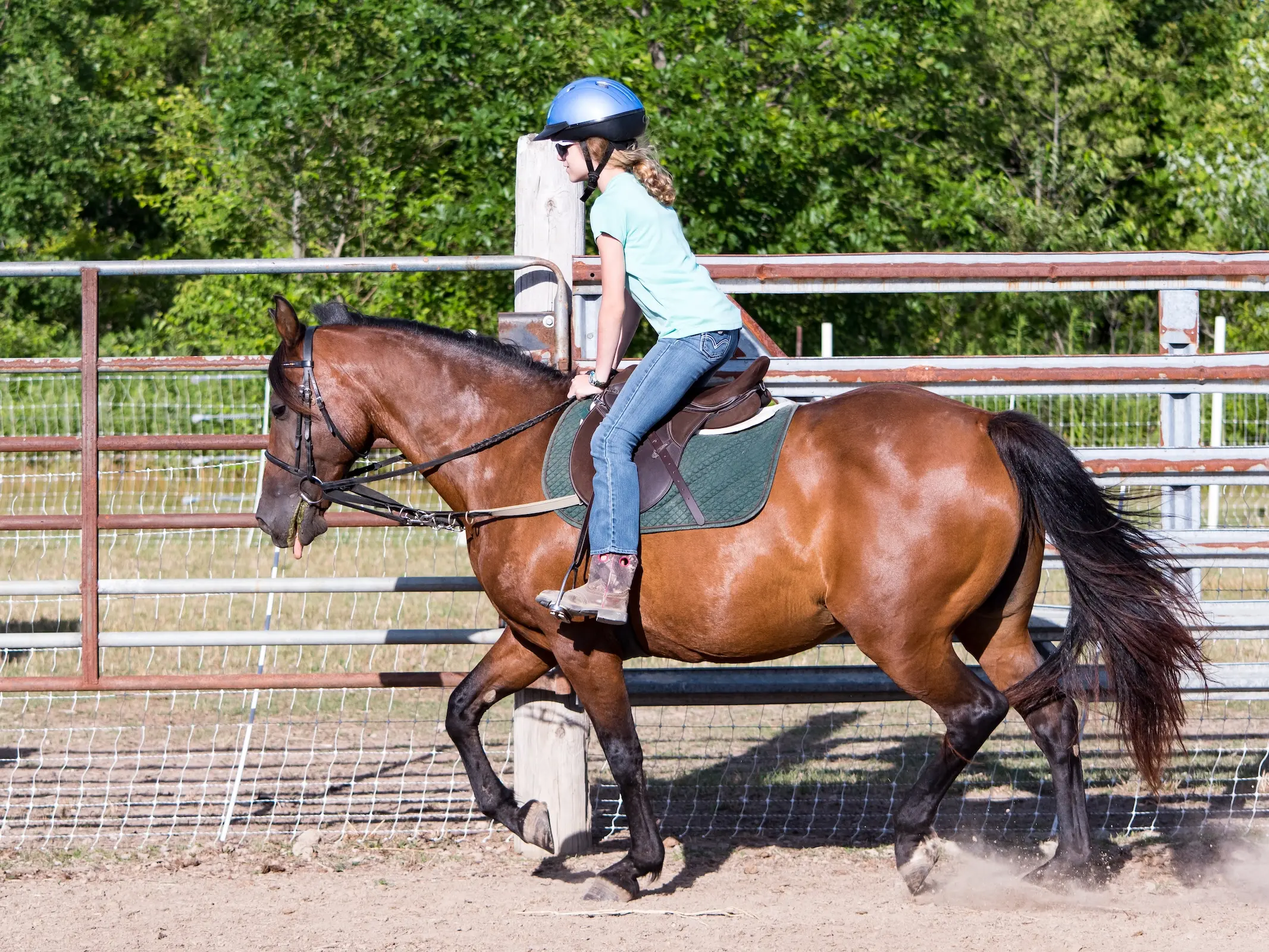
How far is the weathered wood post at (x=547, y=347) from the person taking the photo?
5527 millimetres

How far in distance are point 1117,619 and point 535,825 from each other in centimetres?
226

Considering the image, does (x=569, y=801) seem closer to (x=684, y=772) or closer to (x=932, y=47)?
(x=684, y=772)

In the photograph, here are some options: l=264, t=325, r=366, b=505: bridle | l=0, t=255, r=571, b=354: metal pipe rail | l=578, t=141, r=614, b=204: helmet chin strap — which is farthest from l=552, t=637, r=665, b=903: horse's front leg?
l=578, t=141, r=614, b=204: helmet chin strap

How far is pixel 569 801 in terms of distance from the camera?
5609mm

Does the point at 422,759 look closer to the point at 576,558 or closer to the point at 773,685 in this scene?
the point at 773,685

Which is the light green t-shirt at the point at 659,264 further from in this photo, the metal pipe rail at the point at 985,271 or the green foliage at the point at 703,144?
the green foliage at the point at 703,144

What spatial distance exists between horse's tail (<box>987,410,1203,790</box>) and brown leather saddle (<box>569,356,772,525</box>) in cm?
83

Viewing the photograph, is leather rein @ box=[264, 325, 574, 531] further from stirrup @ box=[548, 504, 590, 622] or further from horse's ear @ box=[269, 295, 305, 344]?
stirrup @ box=[548, 504, 590, 622]

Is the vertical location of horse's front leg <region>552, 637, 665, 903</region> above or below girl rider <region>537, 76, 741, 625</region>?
below

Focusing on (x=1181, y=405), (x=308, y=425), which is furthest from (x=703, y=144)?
(x=308, y=425)

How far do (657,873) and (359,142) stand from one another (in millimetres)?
17167

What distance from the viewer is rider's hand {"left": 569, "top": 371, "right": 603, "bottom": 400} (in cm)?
480

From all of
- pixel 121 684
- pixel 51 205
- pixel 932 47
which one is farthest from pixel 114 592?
pixel 51 205

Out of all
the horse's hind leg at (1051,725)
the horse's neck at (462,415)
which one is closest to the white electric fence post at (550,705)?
the horse's neck at (462,415)
